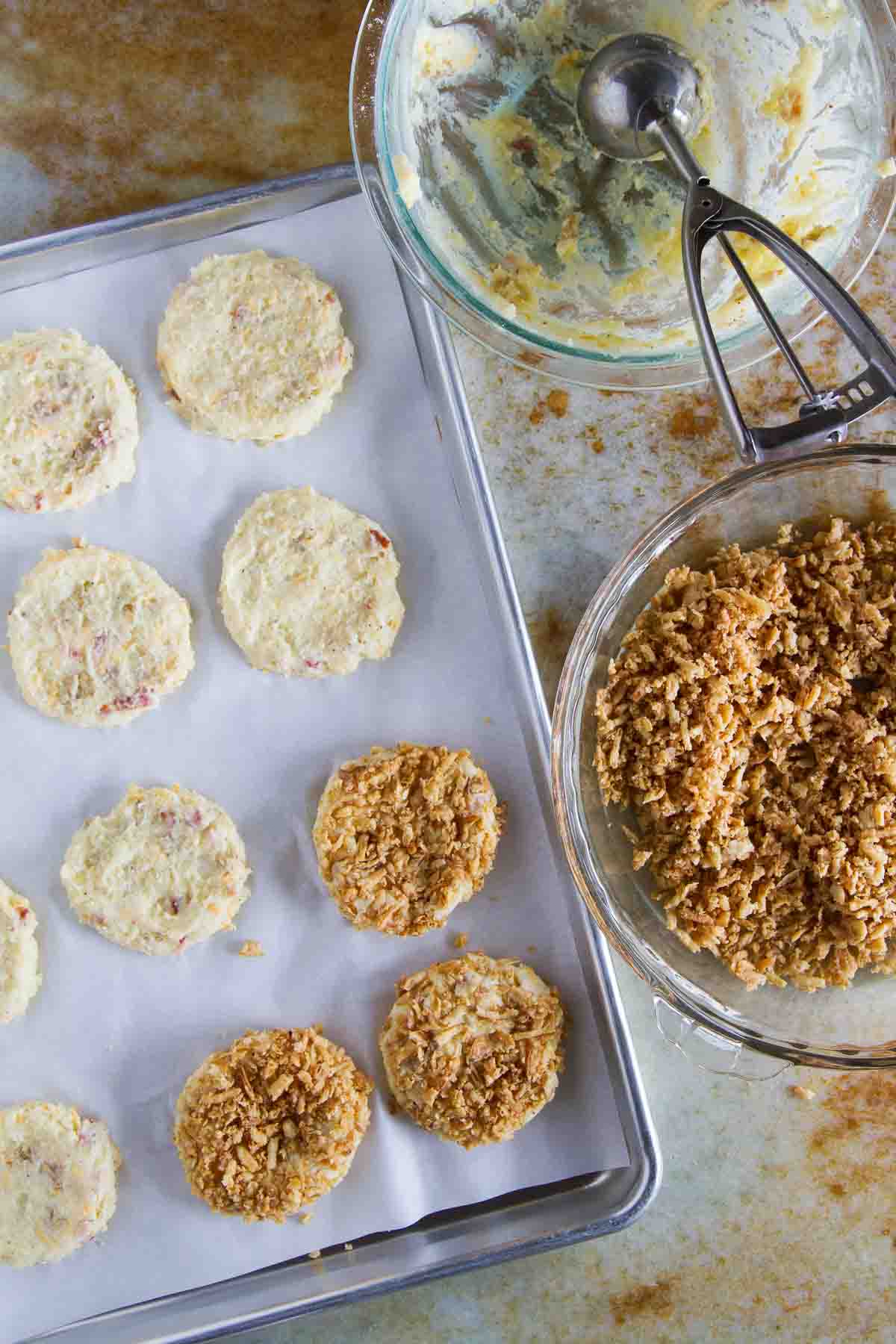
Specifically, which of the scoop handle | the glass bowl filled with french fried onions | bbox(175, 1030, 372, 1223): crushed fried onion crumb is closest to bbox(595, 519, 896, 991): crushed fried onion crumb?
the glass bowl filled with french fried onions

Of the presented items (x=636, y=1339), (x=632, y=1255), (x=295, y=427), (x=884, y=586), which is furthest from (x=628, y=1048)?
(x=295, y=427)

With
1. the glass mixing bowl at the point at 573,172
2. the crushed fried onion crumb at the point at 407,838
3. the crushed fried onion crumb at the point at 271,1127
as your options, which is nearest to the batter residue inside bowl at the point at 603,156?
the glass mixing bowl at the point at 573,172

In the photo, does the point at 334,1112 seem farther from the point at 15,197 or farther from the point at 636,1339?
the point at 15,197

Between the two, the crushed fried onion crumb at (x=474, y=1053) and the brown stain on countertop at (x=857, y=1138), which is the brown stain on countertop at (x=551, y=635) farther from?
the brown stain on countertop at (x=857, y=1138)

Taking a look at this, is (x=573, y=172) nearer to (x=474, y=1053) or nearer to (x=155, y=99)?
(x=155, y=99)

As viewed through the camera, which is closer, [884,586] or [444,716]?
[884,586]

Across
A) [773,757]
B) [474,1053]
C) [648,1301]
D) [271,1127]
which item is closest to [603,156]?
[773,757]
